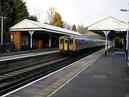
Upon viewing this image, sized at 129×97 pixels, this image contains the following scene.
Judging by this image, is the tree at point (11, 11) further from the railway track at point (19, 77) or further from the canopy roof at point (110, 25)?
the railway track at point (19, 77)

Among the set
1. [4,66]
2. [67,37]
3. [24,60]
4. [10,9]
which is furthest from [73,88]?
[10,9]

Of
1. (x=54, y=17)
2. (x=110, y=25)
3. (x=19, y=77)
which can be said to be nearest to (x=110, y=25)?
(x=110, y=25)

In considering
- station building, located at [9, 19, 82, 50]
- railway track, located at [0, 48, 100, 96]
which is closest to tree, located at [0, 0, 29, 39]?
station building, located at [9, 19, 82, 50]

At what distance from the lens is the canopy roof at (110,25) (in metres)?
22.6

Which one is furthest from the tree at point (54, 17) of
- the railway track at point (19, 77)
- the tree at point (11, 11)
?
the railway track at point (19, 77)

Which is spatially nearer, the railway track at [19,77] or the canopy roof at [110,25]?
the railway track at [19,77]

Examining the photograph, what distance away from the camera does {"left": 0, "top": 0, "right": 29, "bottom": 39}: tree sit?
3202 cm

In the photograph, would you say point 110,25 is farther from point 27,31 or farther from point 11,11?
point 11,11

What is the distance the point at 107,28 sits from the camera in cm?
2361

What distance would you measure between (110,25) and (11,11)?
1924 cm

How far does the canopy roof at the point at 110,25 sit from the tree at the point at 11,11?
16468mm

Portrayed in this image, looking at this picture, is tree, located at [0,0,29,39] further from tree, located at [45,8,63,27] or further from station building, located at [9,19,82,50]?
tree, located at [45,8,63,27]

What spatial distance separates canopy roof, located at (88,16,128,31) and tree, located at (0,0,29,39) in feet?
54.0

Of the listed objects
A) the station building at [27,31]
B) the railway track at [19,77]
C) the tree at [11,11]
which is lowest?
the railway track at [19,77]
